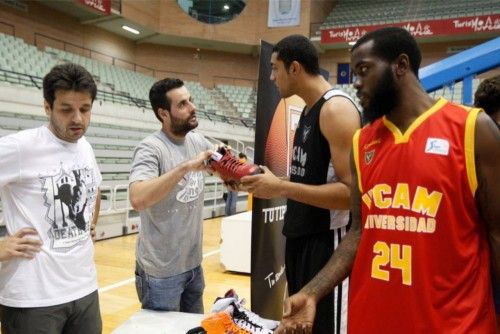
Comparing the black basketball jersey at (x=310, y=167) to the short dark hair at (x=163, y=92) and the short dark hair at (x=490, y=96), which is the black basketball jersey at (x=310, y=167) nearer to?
the short dark hair at (x=490, y=96)

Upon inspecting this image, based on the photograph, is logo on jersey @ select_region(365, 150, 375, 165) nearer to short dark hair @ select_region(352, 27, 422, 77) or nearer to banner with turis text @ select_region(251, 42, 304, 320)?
short dark hair @ select_region(352, 27, 422, 77)

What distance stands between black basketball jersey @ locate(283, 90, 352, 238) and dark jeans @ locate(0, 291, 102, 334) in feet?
3.04

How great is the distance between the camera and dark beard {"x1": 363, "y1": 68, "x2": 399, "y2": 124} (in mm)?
1194

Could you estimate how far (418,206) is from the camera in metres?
1.12

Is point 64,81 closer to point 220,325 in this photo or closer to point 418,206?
point 220,325

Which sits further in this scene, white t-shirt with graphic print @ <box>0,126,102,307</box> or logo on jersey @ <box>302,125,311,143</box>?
logo on jersey @ <box>302,125,311,143</box>

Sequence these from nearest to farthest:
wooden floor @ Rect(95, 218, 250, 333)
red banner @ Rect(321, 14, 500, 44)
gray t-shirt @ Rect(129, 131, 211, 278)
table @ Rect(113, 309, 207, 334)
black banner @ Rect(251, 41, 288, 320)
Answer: table @ Rect(113, 309, 207, 334) < gray t-shirt @ Rect(129, 131, 211, 278) < black banner @ Rect(251, 41, 288, 320) < wooden floor @ Rect(95, 218, 250, 333) < red banner @ Rect(321, 14, 500, 44)

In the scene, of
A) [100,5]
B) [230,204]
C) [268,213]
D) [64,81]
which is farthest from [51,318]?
[100,5]

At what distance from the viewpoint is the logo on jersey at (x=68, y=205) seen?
172 centimetres

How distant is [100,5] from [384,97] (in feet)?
47.3

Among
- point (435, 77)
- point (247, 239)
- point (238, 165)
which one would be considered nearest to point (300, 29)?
point (247, 239)

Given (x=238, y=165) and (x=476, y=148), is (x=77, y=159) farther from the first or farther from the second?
(x=476, y=148)

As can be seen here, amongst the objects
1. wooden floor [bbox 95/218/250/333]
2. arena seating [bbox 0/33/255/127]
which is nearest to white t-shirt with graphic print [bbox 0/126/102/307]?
wooden floor [bbox 95/218/250/333]

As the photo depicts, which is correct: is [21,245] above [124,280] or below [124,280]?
above
